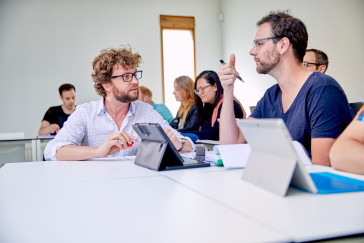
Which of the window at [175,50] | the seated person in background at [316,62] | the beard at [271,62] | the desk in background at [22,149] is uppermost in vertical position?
the window at [175,50]

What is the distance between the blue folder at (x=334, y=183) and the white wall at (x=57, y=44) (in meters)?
5.49

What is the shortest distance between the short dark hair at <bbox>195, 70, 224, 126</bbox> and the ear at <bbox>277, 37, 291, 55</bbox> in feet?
5.01

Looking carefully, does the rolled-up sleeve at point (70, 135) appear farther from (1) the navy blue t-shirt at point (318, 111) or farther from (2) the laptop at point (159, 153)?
(1) the navy blue t-shirt at point (318, 111)

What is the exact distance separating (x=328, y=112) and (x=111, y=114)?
1211 mm

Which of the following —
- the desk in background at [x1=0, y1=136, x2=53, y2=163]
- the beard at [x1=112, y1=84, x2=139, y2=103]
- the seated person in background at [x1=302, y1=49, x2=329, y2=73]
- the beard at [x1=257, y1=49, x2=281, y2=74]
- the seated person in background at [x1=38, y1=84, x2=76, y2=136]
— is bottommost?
the desk in background at [x1=0, y1=136, x2=53, y2=163]

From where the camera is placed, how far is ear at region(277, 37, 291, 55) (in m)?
1.78

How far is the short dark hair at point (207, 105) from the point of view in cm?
337

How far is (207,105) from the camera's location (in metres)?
3.59

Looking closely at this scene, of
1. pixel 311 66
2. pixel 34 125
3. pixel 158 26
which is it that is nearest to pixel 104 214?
pixel 311 66

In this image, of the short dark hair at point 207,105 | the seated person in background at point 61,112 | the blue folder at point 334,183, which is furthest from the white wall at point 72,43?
the blue folder at point 334,183

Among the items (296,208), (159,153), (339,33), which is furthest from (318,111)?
(339,33)

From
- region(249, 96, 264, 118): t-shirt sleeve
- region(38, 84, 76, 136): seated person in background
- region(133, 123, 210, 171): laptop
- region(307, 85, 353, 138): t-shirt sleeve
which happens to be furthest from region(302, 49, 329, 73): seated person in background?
region(38, 84, 76, 136): seated person in background

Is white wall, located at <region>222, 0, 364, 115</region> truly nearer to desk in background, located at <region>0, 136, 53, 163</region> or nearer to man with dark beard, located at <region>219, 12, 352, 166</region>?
man with dark beard, located at <region>219, 12, 352, 166</region>

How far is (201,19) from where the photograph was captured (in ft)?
22.3
